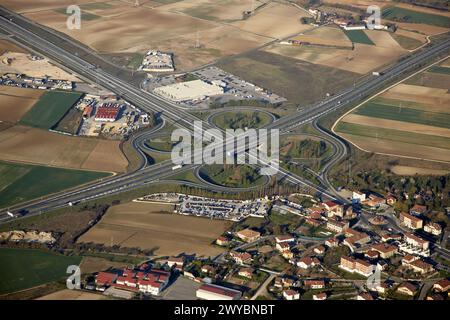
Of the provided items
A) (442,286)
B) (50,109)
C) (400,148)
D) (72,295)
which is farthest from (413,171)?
(50,109)

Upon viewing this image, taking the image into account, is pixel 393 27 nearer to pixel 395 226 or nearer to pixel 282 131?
pixel 282 131

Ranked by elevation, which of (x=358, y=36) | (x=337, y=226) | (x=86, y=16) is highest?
(x=358, y=36)

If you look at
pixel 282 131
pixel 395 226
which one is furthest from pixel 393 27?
pixel 395 226

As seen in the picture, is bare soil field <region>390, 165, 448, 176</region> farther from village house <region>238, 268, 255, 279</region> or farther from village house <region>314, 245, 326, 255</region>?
village house <region>238, 268, 255, 279</region>

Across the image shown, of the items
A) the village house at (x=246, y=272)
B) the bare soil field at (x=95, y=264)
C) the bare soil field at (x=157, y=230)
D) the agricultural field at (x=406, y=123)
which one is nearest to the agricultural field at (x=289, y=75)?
the agricultural field at (x=406, y=123)

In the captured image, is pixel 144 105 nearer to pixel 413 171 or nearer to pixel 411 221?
pixel 413 171

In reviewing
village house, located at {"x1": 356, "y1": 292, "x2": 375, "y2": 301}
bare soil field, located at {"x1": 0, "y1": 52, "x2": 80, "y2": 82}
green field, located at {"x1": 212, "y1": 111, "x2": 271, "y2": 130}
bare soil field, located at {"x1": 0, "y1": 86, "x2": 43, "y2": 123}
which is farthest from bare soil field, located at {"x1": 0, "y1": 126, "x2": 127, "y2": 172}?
village house, located at {"x1": 356, "y1": 292, "x2": 375, "y2": 301}
